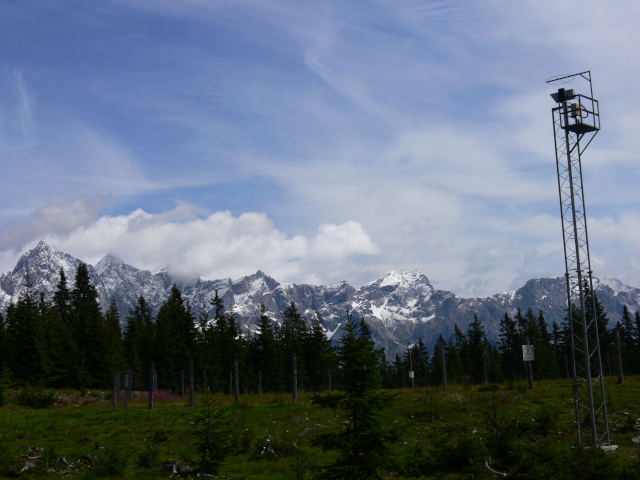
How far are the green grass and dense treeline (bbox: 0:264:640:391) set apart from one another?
19997mm

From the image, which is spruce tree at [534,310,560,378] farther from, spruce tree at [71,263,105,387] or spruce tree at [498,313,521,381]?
spruce tree at [71,263,105,387]

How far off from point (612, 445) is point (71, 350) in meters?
57.3

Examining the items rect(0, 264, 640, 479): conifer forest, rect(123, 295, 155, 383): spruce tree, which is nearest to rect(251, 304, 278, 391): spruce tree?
rect(0, 264, 640, 479): conifer forest

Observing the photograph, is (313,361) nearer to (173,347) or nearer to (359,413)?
(173,347)

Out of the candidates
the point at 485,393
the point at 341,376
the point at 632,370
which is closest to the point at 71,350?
the point at 485,393

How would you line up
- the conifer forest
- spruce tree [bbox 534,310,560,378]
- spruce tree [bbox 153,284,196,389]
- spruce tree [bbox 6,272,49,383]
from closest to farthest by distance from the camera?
the conifer forest
spruce tree [bbox 6,272,49,383]
spruce tree [bbox 153,284,196,389]
spruce tree [bbox 534,310,560,378]

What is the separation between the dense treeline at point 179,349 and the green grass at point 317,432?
20.0m

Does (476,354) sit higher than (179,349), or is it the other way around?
(179,349)

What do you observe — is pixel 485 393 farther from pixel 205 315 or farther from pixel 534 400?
pixel 205 315

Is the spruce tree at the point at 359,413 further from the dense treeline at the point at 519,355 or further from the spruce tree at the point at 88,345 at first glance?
the dense treeline at the point at 519,355

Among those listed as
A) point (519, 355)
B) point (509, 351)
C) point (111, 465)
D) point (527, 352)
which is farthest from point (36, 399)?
point (509, 351)

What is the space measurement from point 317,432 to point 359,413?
46.8 feet

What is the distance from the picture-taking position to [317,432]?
1184 inches

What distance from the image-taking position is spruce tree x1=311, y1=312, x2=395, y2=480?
53.5 ft
